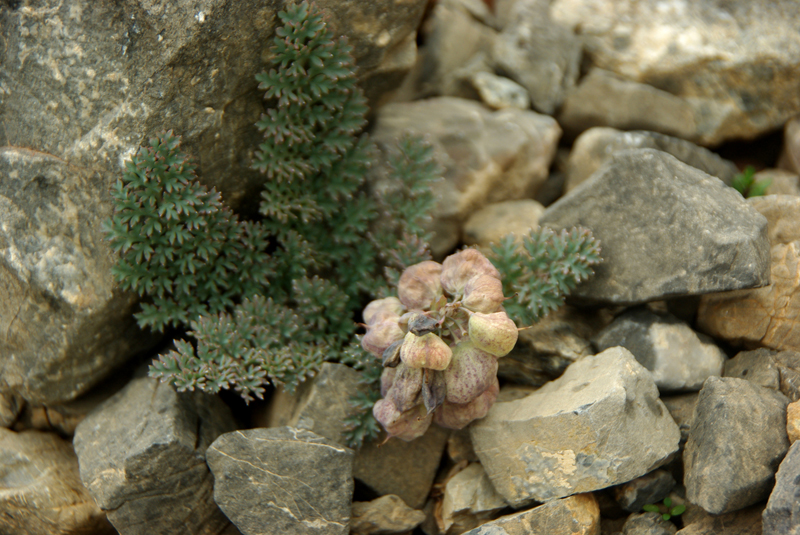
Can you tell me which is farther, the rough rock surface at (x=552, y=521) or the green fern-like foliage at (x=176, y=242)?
the green fern-like foliage at (x=176, y=242)

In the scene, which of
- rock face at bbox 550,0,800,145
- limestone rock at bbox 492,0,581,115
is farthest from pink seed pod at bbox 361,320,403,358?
rock face at bbox 550,0,800,145

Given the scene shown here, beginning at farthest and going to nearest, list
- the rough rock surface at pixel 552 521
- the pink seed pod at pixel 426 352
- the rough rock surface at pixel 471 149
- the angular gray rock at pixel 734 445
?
the rough rock surface at pixel 471 149 → the rough rock surface at pixel 552 521 → the pink seed pod at pixel 426 352 → the angular gray rock at pixel 734 445

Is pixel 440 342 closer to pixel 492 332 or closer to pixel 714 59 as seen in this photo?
pixel 492 332

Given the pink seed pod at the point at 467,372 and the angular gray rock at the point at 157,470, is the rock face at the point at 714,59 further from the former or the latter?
the angular gray rock at the point at 157,470

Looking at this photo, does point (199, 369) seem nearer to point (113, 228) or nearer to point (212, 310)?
point (212, 310)

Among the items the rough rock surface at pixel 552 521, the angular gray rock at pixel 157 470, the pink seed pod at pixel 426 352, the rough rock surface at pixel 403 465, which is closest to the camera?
the pink seed pod at pixel 426 352

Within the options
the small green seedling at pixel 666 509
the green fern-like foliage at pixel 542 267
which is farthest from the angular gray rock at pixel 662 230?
the small green seedling at pixel 666 509

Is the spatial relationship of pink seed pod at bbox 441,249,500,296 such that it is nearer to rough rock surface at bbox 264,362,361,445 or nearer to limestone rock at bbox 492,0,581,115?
rough rock surface at bbox 264,362,361,445

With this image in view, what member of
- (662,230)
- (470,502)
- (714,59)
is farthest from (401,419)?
(714,59)
